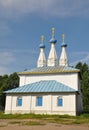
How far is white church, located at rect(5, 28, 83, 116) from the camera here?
29.9m

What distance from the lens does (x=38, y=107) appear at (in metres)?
30.6

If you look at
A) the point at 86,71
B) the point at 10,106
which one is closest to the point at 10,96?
the point at 10,106

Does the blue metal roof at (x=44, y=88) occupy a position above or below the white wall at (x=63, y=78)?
below

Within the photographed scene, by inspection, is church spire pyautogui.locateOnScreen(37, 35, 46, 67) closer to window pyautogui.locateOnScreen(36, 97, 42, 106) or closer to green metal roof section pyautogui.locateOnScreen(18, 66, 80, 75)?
green metal roof section pyautogui.locateOnScreen(18, 66, 80, 75)

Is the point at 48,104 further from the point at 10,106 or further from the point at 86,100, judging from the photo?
the point at 86,100

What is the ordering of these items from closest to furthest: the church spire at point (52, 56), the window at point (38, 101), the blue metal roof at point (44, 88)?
1. the blue metal roof at point (44, 88)
2. the window at point (38, 101)
3. the church spire at point (52, 56)

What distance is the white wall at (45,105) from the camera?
29641 mm

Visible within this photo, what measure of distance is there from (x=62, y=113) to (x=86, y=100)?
87.4 feet

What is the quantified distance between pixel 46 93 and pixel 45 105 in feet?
4.92

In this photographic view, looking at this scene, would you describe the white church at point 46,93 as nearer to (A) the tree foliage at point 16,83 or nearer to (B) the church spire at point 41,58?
(B) the church spire at point 41,58

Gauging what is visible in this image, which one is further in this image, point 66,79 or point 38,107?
point 66,79

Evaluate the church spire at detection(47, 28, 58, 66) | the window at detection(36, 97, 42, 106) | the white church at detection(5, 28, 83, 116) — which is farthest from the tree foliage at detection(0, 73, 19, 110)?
the window at detection(36, 97, 42, 106)

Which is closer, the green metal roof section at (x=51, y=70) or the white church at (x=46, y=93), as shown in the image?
the white church at (x=46, y=93)

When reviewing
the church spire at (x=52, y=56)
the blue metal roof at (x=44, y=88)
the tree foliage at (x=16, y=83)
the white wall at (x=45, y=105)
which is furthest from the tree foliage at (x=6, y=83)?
the white wall at (x=45, y=105)
